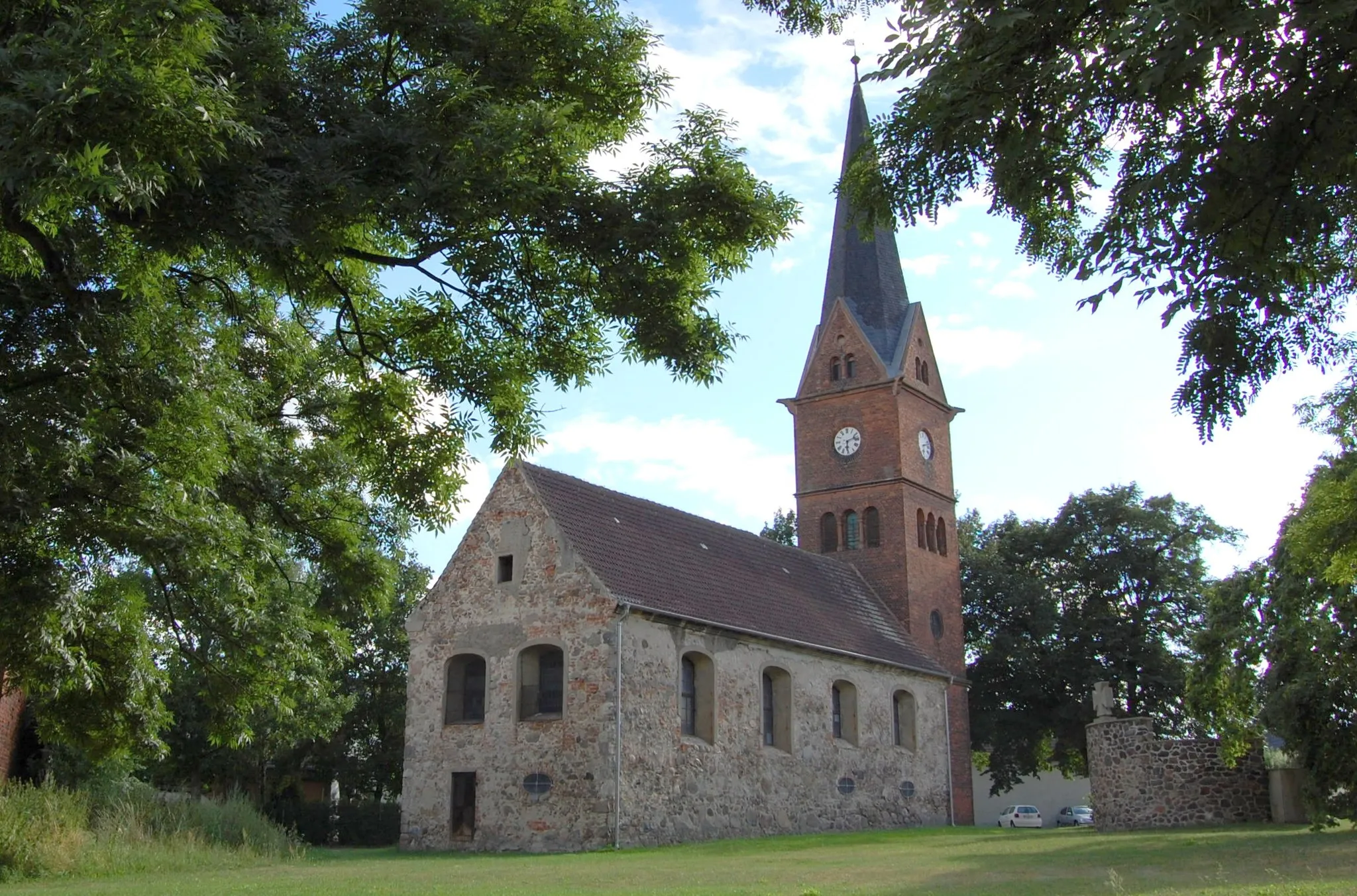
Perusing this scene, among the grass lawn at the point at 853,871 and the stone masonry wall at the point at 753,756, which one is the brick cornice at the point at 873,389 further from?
the grass lawn at the point at 853,871

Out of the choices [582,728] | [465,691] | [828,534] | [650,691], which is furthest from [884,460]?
[582,728]

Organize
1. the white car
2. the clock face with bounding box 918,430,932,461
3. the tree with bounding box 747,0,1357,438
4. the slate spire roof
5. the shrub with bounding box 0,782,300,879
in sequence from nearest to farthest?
the tree with bounding box 747,0,1357,438 → the shrub with bounding box 0,782,300,879 → the slate spire roof → the clock face with bounding box 918,430,932,461 → the white car

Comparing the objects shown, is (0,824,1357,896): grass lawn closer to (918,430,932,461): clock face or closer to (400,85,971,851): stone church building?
(400,85,971,851): stone church building

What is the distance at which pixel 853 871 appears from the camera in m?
14.7

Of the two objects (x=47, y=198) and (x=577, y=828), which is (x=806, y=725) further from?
(x=47, y=198)

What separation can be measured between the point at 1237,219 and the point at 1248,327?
77cm

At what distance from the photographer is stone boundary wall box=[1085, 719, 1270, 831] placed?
85.8 ft

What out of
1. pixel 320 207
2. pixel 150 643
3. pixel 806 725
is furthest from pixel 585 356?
pixel 806 725

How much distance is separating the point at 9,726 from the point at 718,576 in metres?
16.0

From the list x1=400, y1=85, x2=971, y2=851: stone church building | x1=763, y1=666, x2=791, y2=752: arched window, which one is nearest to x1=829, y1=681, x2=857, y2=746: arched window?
x1=400, y1=85, x2=971, y2=851: stone church building

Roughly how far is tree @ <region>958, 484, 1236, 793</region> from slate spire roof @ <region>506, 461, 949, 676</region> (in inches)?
415

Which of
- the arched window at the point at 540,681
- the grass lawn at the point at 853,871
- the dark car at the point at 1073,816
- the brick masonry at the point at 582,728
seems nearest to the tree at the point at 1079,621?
the dark car at the point at 1073,816

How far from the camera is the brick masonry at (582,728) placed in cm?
2336

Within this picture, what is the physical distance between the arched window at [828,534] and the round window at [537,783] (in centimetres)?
1702
